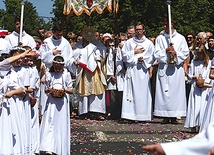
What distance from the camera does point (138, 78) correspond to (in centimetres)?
1369

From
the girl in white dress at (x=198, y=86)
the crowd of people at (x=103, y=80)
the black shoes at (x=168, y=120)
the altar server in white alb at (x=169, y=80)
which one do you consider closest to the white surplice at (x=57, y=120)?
the crowd of people at (x=103, y=80)

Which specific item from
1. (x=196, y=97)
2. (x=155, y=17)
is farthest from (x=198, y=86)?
(x=155, y=17)

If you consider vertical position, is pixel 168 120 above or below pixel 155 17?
below

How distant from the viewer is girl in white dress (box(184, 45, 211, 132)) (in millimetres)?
11430

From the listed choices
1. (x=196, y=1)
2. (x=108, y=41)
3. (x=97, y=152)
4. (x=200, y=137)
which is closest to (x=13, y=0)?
(x=196, y=1)

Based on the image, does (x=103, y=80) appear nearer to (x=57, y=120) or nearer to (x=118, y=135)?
(x=118, y=135)

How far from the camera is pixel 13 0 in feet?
289

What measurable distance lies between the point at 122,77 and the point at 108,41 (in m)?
1.10

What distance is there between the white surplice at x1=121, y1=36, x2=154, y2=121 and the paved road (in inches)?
11.8

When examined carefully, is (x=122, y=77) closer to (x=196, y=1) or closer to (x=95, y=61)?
(x=95, y=61)

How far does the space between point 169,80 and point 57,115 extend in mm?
4837

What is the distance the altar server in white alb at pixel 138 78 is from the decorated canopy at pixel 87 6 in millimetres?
2600

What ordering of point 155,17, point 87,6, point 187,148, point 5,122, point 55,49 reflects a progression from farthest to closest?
point 155,17
point 87,6
point 55,49
point 5,122
point 187,148

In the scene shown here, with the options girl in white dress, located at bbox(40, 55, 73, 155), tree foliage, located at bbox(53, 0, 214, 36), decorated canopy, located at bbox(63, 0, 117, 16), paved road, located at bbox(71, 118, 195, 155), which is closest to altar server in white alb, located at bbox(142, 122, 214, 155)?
girl in white dress, located at bbox(40, 55, 73, 155)
